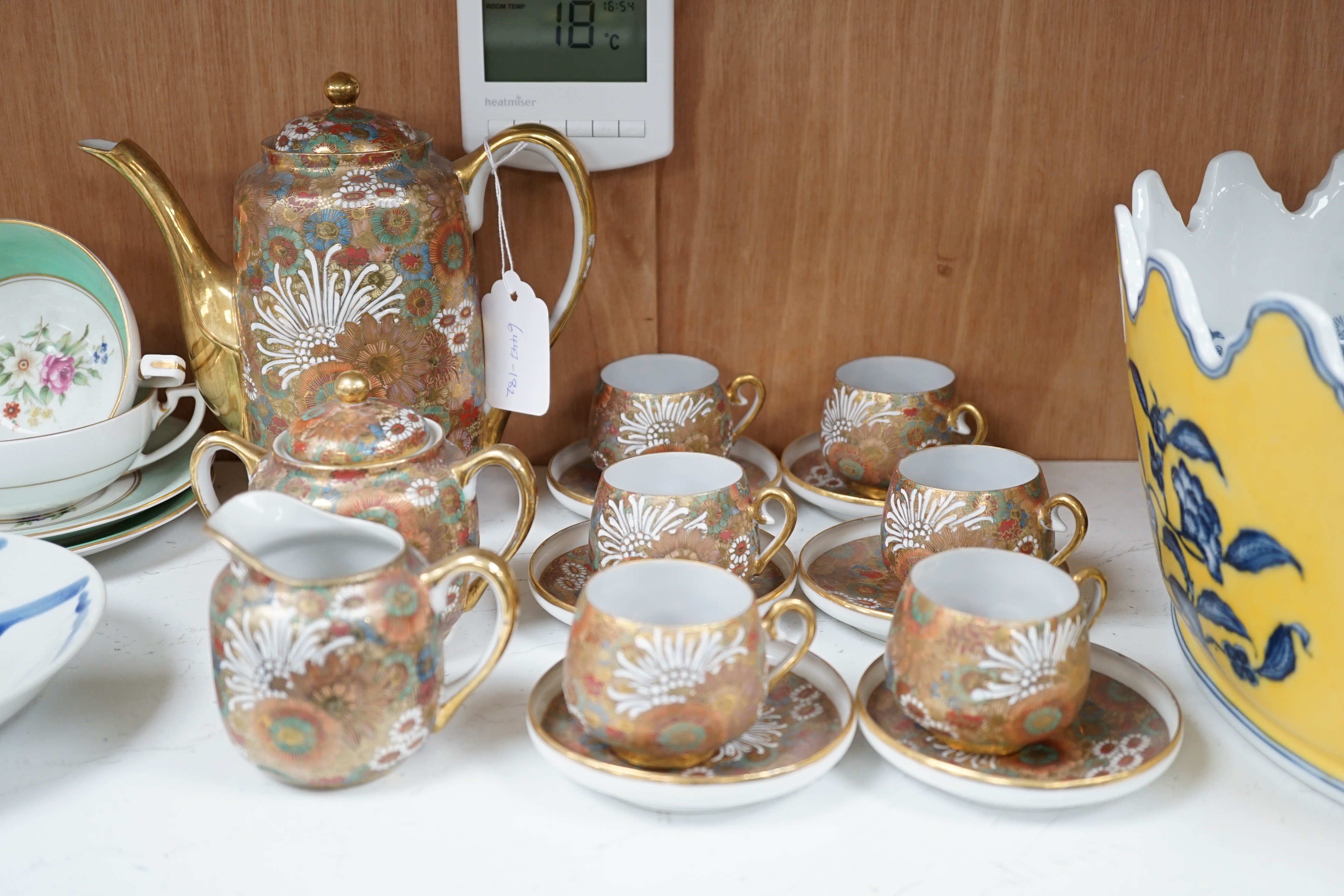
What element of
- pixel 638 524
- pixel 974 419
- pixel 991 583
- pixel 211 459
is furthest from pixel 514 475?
pixel 974 419

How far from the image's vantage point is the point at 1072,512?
2.49 feet

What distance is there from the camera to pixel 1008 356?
98 centimetres

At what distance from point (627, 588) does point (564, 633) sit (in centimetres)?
14

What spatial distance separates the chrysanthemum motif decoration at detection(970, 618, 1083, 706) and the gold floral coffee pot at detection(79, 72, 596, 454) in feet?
1.38

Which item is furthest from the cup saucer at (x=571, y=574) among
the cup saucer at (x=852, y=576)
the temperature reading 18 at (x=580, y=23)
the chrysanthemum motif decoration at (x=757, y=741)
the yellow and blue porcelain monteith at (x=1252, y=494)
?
the temperature reading 18 at (x=580, y=23)

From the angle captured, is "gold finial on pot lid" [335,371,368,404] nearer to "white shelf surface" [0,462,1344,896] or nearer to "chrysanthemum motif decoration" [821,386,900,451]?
"white shelf surface" [0,462,1344,896]

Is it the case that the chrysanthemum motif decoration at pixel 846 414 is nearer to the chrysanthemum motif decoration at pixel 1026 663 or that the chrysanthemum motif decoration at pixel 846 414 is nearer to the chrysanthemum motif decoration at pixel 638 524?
the chrysanthemum motif decoration at pixel 638 524

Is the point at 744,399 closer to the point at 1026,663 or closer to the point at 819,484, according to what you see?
the point at 819,484

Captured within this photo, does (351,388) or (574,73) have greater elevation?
(574,73)

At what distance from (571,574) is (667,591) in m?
0.18

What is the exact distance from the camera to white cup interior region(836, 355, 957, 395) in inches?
37.4

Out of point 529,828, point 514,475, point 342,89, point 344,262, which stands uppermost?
point 342,89

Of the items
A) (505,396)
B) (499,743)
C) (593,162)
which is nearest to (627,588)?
(499,743)

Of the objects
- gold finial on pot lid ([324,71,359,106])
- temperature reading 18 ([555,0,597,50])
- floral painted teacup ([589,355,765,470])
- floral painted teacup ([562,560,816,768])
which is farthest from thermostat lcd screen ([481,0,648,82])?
floral painted teacup ([562,560,816,768])
